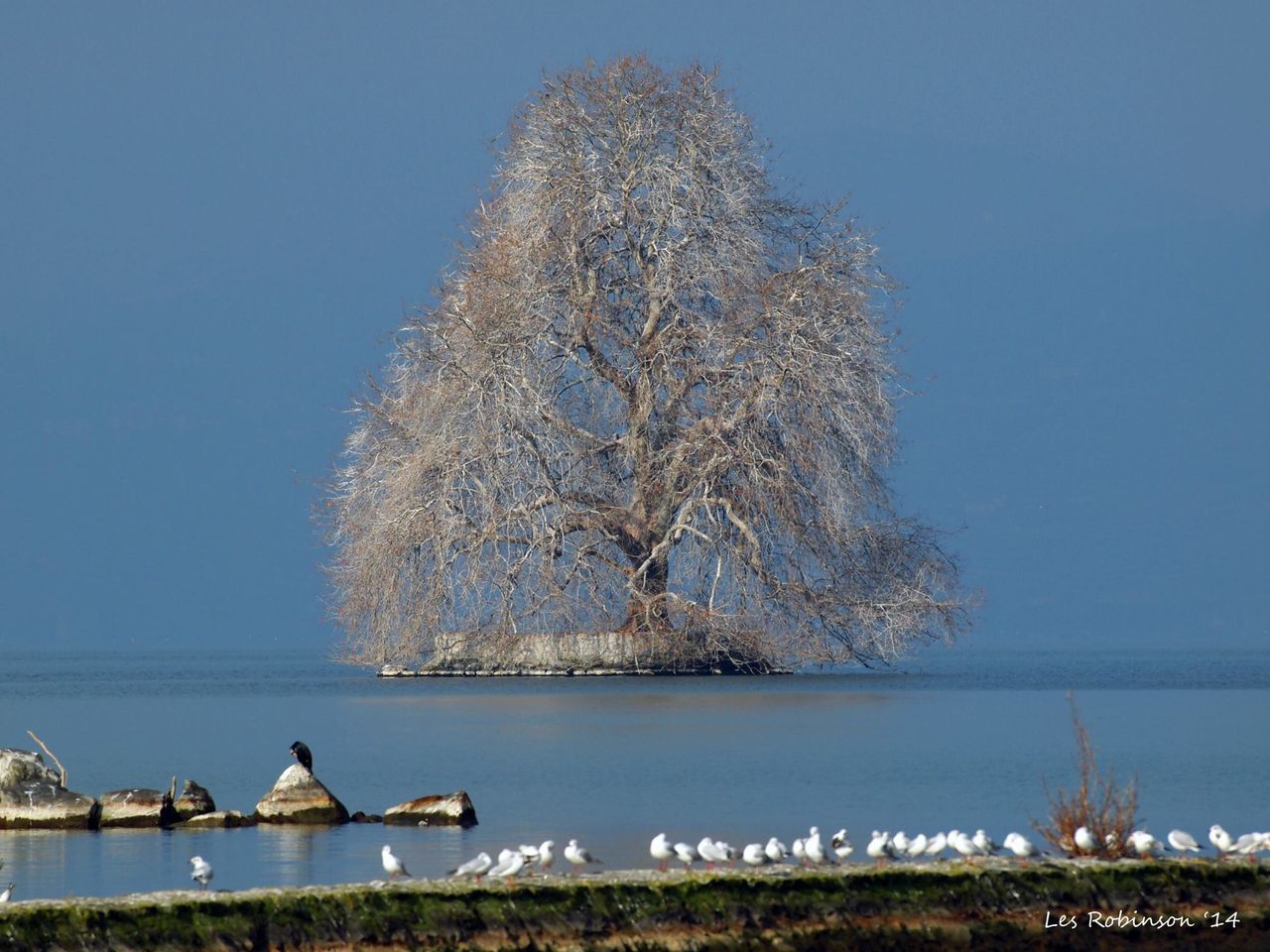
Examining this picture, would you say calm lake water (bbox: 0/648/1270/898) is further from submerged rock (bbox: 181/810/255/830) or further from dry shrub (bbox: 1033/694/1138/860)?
dry shrub (bbox: 1033/694/1138/860)

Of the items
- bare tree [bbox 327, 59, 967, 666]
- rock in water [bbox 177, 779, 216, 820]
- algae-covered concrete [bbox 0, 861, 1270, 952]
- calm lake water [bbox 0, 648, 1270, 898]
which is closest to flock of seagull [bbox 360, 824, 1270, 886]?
algae-covered concrete [bbox 0, 861, 1270, 952]

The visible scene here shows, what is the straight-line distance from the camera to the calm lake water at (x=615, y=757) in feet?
71.1

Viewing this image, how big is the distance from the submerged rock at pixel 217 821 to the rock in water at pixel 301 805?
0.62 feet

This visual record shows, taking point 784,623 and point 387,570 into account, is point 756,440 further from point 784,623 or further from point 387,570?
point 387,570

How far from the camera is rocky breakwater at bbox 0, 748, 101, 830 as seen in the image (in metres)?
22.9

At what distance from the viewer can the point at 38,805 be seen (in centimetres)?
2295

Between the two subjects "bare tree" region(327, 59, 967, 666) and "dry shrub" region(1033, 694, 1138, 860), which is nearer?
"dry shrub" region(1033, 694, 1138, 860)

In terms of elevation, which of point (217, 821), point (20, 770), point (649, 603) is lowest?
point (217, 821)

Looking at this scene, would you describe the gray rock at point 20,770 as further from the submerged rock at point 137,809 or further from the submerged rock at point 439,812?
the submerged rock at point 439,812

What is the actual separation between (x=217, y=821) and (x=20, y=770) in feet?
6.86

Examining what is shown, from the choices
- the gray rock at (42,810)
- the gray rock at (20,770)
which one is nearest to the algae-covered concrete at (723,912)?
the gray rock at (42,810)

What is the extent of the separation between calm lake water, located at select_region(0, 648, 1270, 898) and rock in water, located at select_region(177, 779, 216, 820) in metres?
0.89

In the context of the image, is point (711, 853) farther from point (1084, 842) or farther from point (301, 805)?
point (301, 805)

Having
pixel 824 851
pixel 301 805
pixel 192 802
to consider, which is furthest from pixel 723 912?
pixel 192 802
